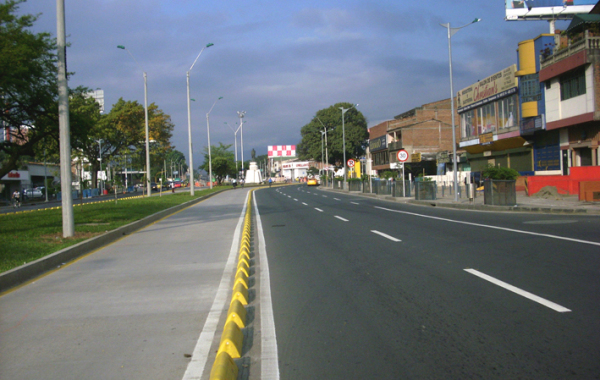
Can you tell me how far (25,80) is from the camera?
18438 millimetres

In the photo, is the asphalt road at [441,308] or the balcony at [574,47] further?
the balcony at [574,47]

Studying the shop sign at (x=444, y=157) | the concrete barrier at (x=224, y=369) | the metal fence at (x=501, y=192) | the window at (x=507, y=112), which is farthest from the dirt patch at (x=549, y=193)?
the concrete barrier at (x=224, y=369)

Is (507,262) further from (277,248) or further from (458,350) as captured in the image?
(277,248)

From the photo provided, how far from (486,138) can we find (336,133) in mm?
39105

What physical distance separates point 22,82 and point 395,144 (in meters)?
53.2

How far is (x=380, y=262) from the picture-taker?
9.02 m

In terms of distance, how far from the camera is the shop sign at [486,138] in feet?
129

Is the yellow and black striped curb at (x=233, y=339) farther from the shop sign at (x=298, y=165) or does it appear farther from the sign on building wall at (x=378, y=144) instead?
the shop sign at (x=298, y=165)

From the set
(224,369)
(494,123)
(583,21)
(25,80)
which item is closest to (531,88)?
(583,21)

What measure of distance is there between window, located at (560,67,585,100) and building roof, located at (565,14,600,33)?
2572mm

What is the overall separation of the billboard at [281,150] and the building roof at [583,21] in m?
60.2

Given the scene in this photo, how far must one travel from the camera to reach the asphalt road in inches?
166

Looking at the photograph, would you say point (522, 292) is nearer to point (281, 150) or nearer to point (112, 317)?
point (112, 317)

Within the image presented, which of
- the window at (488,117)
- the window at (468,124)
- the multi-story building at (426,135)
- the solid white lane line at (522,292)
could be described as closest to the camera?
the solid white lane line at (522,292)
